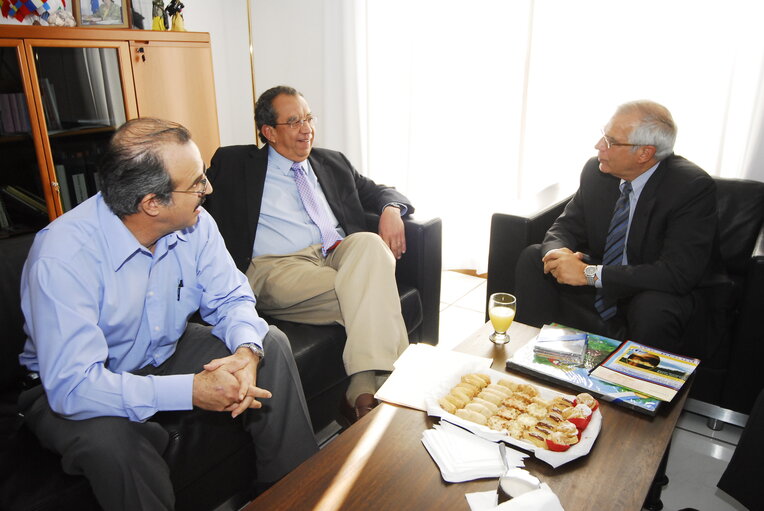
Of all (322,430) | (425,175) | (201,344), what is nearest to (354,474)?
(201,344)

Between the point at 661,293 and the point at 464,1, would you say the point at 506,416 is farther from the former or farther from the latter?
the point at 464,1

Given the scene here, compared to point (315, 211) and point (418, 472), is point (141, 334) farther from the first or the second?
point (315, 211)

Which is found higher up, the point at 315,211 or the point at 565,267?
the point at 315,211

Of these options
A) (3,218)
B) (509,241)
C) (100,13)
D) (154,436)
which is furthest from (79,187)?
(509,241)

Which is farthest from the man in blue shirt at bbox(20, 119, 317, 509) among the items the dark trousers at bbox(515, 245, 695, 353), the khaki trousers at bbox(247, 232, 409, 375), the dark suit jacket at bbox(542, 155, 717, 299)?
the dark suit jacket at bbox(542, 155, 717, 299)

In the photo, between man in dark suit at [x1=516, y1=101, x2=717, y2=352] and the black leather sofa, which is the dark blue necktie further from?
the black leather sofa

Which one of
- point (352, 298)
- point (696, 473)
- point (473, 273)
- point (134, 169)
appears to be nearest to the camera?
point (134, 169)

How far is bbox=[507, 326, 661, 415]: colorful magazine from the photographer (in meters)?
1.34

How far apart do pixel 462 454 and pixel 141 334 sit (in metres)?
0.92

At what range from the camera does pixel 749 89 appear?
2.47m

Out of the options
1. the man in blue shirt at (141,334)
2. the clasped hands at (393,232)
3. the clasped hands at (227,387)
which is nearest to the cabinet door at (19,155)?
the man in blue shirt at (141,334)

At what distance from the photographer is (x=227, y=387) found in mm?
1364

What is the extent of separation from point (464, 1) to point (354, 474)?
9.27 ft

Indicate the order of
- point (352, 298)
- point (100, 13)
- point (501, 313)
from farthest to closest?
point (100, 13) → point (352, 298) → point (501, 313)
